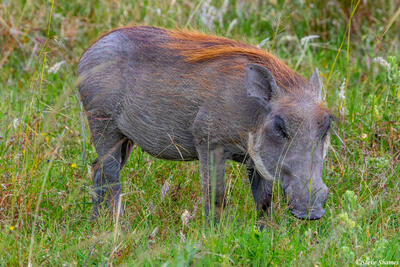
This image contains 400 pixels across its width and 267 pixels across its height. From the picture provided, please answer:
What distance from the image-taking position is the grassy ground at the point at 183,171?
3041 mm

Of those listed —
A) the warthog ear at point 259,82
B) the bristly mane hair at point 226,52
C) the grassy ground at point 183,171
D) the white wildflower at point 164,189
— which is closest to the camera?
the grassy ground at point 183,171

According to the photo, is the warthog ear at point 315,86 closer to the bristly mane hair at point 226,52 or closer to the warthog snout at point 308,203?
the bristly mane hair at point 226,52

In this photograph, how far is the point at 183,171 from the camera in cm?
437

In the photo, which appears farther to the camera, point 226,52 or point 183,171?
point 183,171

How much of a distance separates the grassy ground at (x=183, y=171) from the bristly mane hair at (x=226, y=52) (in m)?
0.49

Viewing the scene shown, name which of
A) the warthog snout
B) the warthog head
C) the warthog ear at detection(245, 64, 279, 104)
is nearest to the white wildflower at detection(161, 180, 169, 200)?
the warthog head

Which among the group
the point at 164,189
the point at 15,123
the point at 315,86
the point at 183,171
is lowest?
the point at 183,171

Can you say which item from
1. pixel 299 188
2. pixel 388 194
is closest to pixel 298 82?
pixel 299 188

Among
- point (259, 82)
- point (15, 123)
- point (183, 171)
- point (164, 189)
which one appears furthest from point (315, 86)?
point (15, 123)

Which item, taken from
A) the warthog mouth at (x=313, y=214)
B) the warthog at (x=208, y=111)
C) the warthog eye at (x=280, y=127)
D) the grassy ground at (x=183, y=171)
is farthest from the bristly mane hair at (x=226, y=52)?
the warthog mouth at (x=313, y=214)

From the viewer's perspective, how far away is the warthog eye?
10.5ft

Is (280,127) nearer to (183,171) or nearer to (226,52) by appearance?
(226,52)

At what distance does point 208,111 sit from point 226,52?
1.22 feet

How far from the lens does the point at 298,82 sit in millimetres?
3447
